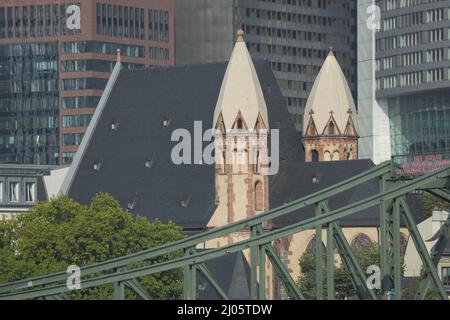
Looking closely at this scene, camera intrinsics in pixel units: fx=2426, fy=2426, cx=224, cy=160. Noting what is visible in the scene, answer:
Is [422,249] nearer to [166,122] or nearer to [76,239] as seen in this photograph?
[76,239]

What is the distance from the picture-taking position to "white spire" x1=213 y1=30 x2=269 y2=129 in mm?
164875

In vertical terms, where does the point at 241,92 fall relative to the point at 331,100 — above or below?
below

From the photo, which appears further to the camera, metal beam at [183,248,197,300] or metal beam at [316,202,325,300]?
metal beam at [316,202,325,300]

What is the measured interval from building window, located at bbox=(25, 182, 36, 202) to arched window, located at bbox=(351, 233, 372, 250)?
2998 centimetres

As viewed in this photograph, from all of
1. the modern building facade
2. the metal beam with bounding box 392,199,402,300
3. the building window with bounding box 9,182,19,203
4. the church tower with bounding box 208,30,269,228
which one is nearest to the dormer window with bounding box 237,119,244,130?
the church tower with bounding box 208,30,269,228

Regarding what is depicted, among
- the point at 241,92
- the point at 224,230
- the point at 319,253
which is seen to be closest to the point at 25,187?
the point at 241,92

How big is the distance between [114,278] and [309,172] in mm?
88855

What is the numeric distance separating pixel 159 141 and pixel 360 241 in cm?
1671

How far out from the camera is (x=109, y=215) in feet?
513

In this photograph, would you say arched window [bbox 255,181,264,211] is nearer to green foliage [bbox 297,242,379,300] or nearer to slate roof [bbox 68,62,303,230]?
slate roof [bbox 68,62,303,230]

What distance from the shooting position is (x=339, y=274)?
16112cm
